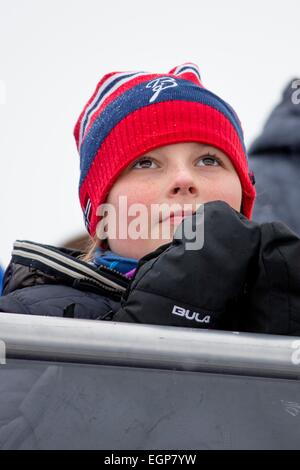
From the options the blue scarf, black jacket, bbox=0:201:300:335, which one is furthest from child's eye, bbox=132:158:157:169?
black jacket, bbox=0:201:300:335

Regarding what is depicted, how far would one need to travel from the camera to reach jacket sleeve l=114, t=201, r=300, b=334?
Result: 1.04m

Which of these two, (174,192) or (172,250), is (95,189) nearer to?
(174,192)

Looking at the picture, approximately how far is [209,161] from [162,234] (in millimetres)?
294

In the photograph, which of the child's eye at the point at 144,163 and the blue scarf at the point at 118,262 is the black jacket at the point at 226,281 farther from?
the child's eye at the point at 144,163

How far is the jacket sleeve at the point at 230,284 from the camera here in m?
1.04

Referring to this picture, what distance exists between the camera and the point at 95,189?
1972 millimetres

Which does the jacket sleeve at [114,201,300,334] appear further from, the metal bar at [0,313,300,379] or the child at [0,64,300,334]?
the metal bar at [0,313,300,379]

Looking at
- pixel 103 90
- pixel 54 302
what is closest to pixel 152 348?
pixel 54 302

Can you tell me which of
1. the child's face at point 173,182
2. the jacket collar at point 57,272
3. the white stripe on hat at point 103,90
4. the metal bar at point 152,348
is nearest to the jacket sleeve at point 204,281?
the metal bar at point 152,348

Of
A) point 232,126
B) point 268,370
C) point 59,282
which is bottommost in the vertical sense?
point 59,282

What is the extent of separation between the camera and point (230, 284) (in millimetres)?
1050

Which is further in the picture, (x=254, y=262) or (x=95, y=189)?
(x=95, y=189)

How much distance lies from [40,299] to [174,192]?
1.45ft
